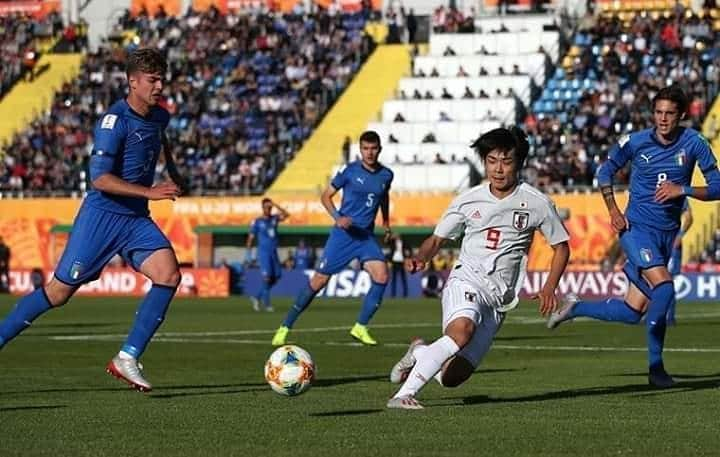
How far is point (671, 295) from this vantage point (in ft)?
50.8

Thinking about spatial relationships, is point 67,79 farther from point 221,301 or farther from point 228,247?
point 221,301

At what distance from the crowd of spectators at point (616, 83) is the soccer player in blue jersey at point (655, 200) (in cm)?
3360

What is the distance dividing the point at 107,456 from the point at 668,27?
4903cm

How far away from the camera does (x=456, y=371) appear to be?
42.7ft

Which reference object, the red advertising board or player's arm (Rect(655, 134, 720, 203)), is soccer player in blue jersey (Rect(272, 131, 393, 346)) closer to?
player's arm (Rect(655, 134, 720, 203))

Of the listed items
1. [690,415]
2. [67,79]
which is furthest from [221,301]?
[690,415]

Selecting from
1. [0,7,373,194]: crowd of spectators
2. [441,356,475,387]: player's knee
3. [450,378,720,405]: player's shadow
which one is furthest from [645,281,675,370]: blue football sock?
[0,7,373,194]: crowd of spectators

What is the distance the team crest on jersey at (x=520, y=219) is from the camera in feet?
42.2

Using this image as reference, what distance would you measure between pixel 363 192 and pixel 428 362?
10745 mm

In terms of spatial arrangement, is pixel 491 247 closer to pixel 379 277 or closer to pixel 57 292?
pixel 57 292

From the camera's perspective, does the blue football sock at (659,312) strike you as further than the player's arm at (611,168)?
No

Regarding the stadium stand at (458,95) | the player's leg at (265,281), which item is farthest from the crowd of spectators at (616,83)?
the player's leg at (265,281)

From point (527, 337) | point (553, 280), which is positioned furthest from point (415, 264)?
point (527, 337)

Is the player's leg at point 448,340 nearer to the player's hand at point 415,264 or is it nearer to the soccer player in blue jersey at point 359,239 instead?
the player's hand at point 415,264
